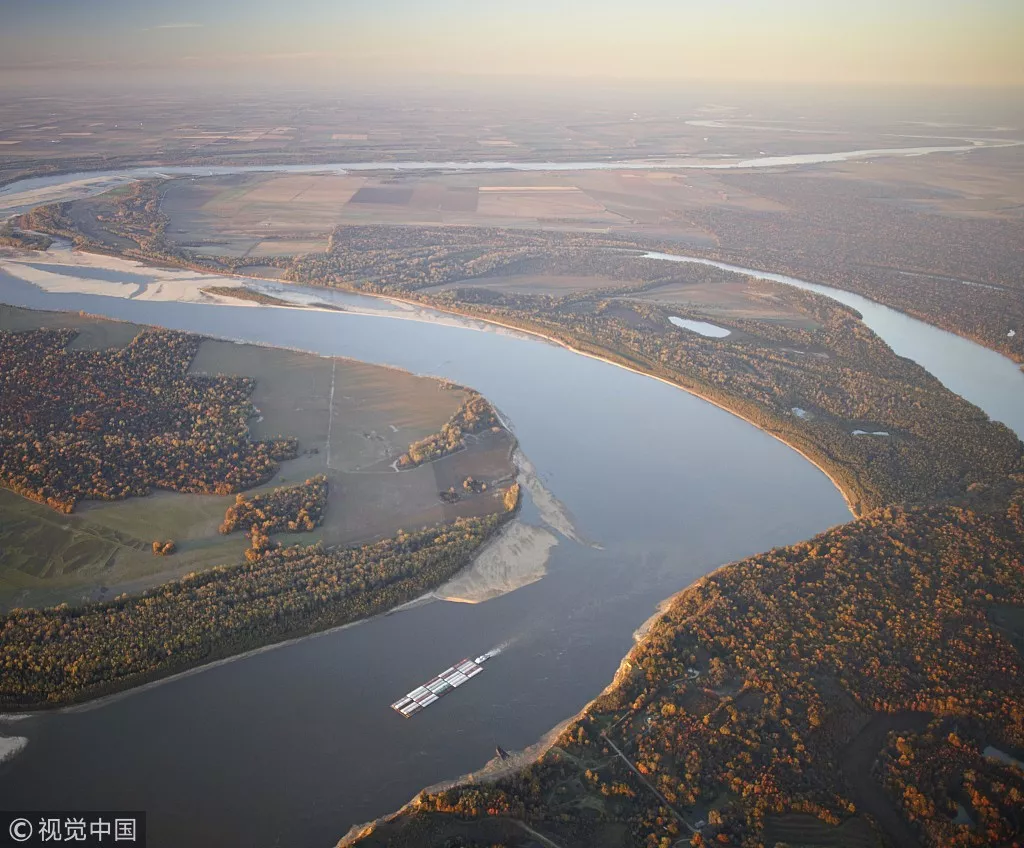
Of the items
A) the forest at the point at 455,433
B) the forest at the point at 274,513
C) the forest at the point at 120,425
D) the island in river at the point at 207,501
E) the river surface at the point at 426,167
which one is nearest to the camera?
the island in river at the point at 207,501

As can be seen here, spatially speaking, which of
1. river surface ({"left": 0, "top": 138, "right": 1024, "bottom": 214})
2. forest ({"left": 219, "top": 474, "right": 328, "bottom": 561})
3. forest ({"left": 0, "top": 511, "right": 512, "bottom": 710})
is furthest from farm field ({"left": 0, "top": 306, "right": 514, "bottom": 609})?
river surface ({"left": 0, "top": 138, "right": 1024, "bottom": 214})

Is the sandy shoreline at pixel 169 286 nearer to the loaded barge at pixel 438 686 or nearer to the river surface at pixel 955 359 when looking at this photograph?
the river surface at pixel 955 359

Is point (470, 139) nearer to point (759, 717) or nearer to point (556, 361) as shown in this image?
point (556, 361)

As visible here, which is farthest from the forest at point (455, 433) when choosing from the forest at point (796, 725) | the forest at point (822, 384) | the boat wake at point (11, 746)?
the boat wake at point (11, 746)

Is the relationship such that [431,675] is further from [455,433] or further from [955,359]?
[955,359]

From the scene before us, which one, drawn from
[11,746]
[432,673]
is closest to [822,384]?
[432,673]

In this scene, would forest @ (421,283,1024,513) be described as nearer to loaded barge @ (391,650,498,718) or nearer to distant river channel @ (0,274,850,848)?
distant river channel @ (0,274,850,848)

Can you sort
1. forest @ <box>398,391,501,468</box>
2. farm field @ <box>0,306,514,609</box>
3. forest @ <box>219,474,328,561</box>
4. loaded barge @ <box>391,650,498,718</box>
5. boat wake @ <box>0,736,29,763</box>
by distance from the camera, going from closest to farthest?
1. boat wake @ <box>0,736,29,763</box>
2. loaded barge @ <box>391,650,498,718</box>
3. farm field @ <box>0,306,514,609</box>
4. forest @ <box>219,474,328,561</box>
5. forest @ <box>398,391,501,468</box>

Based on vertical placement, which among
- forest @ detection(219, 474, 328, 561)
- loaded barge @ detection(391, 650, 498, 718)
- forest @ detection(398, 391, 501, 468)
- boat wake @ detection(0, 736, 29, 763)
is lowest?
boat wake @ detection(0, 736, 29, 763)
